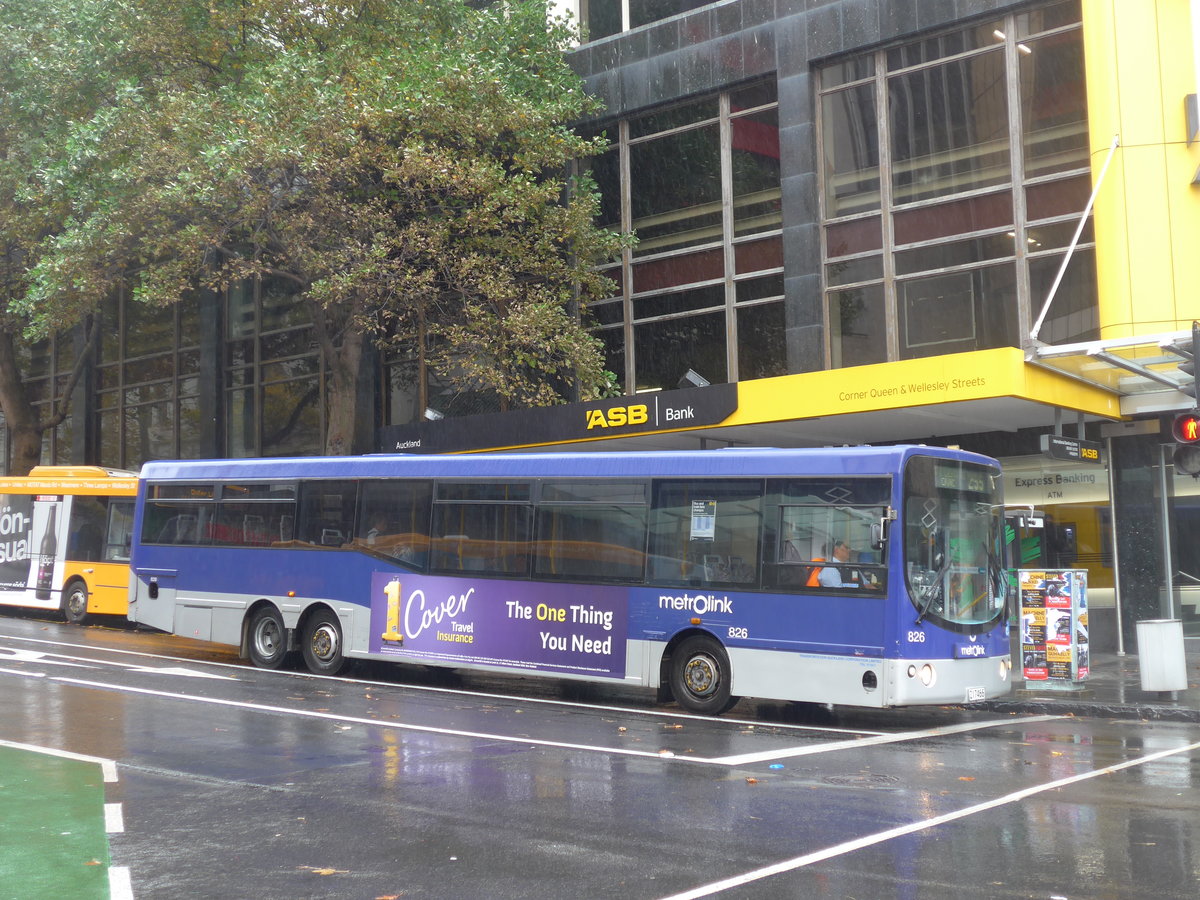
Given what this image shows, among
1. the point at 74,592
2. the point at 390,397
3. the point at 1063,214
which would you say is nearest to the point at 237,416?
the point at 390,397

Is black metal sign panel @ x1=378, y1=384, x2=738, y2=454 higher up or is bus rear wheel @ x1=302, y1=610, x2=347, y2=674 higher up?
black metal sign panel @ x1=378, y1=384, x2=738, y2=454

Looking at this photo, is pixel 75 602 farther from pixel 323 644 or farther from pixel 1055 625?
pixel 1055 625

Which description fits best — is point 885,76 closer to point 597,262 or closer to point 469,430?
point 597,262

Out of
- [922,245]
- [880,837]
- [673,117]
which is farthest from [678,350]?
[880,837]

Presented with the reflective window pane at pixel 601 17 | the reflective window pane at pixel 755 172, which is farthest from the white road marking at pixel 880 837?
the reflective window pane at pixel 601 17

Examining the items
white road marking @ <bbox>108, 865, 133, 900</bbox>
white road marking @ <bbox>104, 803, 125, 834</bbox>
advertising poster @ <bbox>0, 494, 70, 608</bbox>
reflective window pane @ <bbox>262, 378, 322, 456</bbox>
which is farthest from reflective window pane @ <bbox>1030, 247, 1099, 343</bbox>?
advertising poster @ <bbox>0, 494, 70, 608</bbox>

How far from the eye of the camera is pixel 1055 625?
50.0ft

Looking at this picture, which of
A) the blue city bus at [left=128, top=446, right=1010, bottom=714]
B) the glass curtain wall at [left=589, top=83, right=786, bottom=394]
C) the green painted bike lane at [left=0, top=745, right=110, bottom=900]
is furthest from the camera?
the glass curtain wall at [left=589, top=83, right=786, bottom=394]

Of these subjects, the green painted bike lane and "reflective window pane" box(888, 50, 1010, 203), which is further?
"reflective window pane" box(888, 50, 1010, 203)

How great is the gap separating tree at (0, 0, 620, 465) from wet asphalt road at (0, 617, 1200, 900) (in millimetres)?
9679

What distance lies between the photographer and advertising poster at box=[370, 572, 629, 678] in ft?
47.1

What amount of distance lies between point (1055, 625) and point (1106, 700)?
1124 mm

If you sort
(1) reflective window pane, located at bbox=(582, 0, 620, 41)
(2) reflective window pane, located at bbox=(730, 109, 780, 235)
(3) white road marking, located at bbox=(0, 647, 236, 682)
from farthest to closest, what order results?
1. (1) reflective window pane, located at bbox=(582, 0, 620, 41)
2. (2) reflective window pane, located at bbox=(730, 109, 780, 235)
3. (3) white road marking, located at bbox=(0, 647, 236, 682)

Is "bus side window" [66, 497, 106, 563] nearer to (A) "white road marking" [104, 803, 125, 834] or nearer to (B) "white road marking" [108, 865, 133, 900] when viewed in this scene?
(A) "white road marking" [104, 803, 125, 834]
